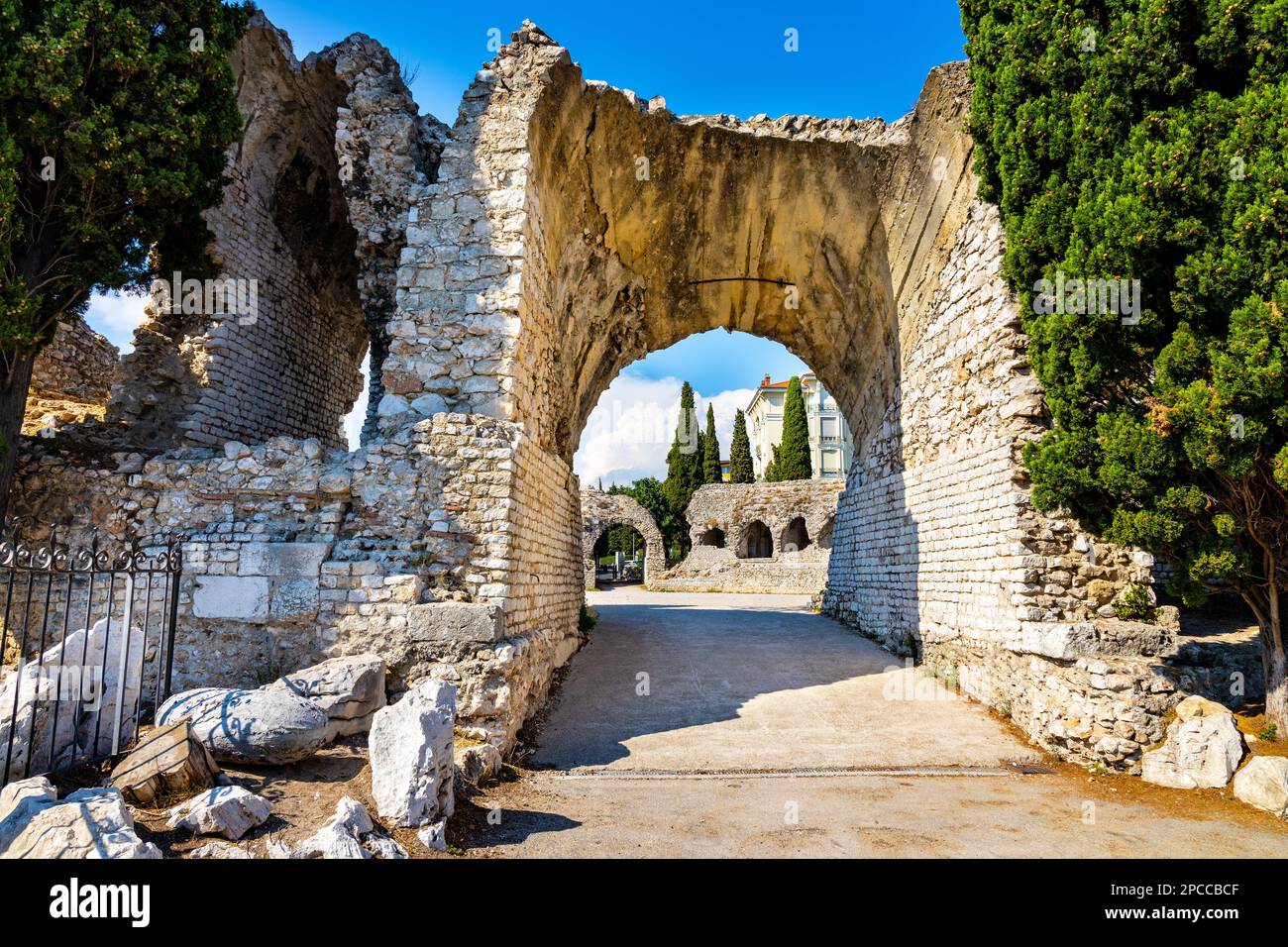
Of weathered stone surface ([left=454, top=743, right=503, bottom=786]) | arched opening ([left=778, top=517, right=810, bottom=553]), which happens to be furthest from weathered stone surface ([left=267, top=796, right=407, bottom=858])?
arched opening ([left=778, top=517, right=810, bottom=553])

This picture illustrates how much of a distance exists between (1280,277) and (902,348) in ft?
18.8

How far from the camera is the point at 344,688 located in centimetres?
569

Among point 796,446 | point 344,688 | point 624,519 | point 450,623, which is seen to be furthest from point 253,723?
point 796,446

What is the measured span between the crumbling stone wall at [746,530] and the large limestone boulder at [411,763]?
21.8 meters

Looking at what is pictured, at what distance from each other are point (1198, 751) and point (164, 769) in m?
7.97

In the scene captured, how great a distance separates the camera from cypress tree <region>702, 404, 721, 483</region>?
128ft

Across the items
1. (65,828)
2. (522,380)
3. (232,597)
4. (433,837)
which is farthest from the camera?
(522,380)

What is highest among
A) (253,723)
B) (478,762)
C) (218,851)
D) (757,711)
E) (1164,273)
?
(1164,273)

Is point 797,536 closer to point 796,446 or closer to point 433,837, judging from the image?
point 796,446

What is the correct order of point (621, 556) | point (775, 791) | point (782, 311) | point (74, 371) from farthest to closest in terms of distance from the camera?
point (621, 556)
point (74, 371)
point (782, 311)
point (775, 791)

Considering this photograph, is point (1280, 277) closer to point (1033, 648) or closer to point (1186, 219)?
point (1186, 219)

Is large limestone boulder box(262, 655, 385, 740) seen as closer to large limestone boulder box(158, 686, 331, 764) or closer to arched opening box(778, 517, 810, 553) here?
large limestone boulder box(158, 686, 331, 764)

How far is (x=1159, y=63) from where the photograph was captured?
18.6 ft

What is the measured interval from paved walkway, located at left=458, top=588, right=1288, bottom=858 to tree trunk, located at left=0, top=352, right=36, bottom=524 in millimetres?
5983
